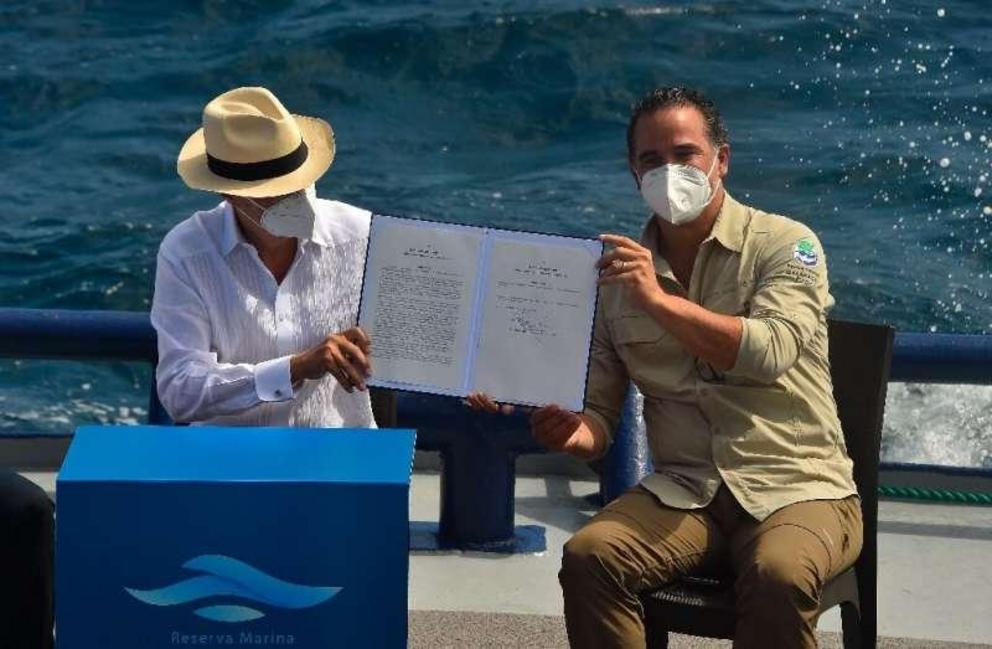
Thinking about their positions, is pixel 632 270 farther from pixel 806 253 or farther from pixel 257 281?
pixel 257 281

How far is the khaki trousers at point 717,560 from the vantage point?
3.06 meters

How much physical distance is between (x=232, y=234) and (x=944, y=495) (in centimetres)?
222

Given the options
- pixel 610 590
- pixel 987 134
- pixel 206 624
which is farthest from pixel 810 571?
pixel 987 134

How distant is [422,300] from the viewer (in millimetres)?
3311

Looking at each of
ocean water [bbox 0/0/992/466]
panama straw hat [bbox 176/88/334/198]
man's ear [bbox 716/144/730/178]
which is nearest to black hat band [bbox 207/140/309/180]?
panama straw hat [bbox 176/88/334/198]

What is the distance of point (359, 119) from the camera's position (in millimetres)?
12102

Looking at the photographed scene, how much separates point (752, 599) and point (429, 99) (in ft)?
31.7

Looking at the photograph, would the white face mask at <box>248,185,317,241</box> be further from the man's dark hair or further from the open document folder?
the man's dark hair

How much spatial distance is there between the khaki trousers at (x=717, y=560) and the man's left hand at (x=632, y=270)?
0.42 metres

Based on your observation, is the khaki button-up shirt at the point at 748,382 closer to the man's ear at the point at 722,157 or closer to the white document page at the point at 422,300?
the man's ear at the point at 722,157

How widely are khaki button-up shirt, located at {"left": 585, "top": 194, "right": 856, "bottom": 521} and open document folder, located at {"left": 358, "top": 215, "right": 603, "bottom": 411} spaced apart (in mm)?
193

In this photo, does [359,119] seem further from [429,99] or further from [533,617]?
[533,617]

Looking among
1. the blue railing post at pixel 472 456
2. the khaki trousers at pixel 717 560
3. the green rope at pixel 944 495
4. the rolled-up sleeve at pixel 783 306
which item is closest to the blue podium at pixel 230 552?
the khaki trousers at pixel 717 560

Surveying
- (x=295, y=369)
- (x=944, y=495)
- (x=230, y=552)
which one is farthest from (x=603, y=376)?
(x=944, y=495)
